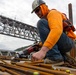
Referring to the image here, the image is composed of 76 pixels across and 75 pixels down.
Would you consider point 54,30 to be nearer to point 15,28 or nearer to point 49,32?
point 49,32

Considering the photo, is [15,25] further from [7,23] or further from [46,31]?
[46,31]

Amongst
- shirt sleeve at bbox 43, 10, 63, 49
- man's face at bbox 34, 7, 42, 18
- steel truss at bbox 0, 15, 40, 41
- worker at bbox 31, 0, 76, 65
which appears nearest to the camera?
shirt sleeve at bbox 43, 10, 63, 49

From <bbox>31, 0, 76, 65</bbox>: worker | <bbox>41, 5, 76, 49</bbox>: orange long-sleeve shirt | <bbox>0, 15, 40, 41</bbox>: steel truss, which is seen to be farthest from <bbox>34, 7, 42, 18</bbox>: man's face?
<bbox>0, 15, 40, 41</bbox>: steel truss

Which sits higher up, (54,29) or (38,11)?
(38,11)

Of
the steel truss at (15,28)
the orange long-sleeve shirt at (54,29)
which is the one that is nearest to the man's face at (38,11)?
the orange long-sleeve shirt at (54,29)

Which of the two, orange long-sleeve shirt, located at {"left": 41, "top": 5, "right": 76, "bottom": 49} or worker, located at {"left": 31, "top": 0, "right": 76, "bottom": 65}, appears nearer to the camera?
orange long-sleeve shirt, located at {"left": 41, "top": 5, "right": 76, "bottom": 49}

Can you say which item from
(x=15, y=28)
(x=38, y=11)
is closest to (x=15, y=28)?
(x=15, y=28)

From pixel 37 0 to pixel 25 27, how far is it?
26.4m

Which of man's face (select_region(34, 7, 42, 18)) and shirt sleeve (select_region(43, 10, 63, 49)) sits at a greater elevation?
man's face (select_region(34, 7, 42, 18))

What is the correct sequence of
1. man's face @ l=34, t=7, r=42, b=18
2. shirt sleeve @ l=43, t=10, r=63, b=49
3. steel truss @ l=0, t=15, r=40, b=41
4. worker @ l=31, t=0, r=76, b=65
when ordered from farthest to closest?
steel truss @ l=0, t=15, r=40, b=41 < man's face @ l=34, t=7, r=42, b=18 < worker @ l=31, t=0, r=76, b=65 < shirt sleeve @ l=43, t=10, r=63, b=49

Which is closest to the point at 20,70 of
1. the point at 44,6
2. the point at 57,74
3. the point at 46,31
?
the point at 57,74

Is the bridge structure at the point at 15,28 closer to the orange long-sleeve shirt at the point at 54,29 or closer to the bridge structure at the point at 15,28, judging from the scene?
the bridge structure at the point at 15,28

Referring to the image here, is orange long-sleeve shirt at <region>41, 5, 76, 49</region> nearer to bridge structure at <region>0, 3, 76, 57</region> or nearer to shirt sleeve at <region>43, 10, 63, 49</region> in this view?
shirt sleeve at <region>43, 10, 63, 49</region>

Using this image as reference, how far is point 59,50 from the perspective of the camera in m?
3.17
